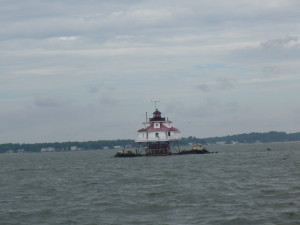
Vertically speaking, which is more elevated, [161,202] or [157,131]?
[157,131]

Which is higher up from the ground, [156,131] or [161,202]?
[156,131]

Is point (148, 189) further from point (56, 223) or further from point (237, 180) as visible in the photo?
point (56, 223)

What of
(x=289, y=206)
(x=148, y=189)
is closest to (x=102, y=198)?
(x=148, y=189)

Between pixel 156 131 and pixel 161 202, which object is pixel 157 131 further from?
pixel 161 202

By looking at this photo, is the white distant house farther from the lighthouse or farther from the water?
the water

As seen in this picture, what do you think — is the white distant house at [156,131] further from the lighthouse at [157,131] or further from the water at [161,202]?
the water at [161,202]

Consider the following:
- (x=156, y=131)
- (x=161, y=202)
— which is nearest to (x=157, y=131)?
(x=156, y=131)

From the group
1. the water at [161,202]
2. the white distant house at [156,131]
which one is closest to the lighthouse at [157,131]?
the white distant house at [156,131]

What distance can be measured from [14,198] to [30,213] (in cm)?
851

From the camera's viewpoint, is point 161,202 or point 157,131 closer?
point 161,202

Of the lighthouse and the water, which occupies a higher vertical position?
the lighthouse

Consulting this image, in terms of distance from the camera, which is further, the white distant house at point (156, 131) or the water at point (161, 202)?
the white distant house at point (156, 131)

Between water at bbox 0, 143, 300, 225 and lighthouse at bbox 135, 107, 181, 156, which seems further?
lighthouse at bbox 135, 107, 181, 156

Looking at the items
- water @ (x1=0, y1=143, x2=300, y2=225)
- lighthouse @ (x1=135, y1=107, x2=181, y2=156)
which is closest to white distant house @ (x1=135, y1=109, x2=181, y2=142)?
lighthouse @ (x1=135, y1=107, x2=181, y2=156)
